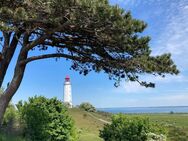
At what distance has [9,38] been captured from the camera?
14.0 meters

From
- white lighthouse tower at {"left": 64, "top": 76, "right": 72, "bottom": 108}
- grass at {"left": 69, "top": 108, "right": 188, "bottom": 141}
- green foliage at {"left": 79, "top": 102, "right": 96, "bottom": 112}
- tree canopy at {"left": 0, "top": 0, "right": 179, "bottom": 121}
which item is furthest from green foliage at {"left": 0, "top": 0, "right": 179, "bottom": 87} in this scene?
green foliage at {"left": 79, "top": 102, "right": 96, "bottom": 112}

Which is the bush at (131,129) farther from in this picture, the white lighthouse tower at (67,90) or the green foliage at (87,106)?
the green foliage at (87,106)

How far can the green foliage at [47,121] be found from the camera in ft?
52.2

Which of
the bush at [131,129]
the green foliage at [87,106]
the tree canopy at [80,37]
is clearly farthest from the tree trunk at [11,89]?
the green foliage at [87,106]

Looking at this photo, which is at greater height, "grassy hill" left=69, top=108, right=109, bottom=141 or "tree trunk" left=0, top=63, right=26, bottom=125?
"tree trunk" left=0, top=63, right=26, bottom=125

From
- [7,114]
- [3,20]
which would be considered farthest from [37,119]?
[3,20]

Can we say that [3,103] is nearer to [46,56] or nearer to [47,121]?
[46,56]

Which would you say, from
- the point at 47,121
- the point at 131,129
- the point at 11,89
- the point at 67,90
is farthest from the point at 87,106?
the point at 11,89

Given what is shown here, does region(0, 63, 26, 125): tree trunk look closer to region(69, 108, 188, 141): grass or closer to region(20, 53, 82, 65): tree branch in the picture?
region(20, 53, 82, 65): tree branch

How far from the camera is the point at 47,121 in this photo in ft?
52.6

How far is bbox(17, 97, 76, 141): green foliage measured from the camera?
15898mm

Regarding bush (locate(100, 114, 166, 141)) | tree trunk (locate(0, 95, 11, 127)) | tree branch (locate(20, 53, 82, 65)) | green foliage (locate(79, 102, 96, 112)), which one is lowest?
bush (locate(100, 114, 166, 141))

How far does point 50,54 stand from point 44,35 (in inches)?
39.5

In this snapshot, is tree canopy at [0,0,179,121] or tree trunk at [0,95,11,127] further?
tree trunk at [0,95,11,127]
